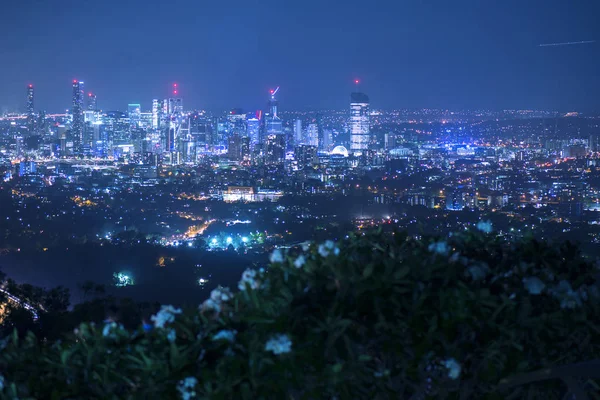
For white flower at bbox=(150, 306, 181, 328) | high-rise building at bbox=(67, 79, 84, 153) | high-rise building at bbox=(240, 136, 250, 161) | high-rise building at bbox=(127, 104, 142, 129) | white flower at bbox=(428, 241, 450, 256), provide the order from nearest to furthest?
white flower at bbox=(150, 306, 181, 328) < white flower at bbox=(428, 241, 450, 256) < high-rise building at bbox=(240, 136, 250, 161) < high-rise building at bbox=(67, 79, 84, 153) < high-rise building at bbox=(127, 104, 142, 129)

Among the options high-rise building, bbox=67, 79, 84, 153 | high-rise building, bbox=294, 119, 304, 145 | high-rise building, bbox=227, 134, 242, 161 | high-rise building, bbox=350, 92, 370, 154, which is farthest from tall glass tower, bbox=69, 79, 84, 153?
high-rise building, bbox=350, 92, 370, 154

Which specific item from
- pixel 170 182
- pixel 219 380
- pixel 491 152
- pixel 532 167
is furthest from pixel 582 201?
pixel 170 182

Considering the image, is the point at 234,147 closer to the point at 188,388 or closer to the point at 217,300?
the point at 217,300

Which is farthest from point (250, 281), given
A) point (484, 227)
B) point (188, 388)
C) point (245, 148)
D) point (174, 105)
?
point (174, 105)

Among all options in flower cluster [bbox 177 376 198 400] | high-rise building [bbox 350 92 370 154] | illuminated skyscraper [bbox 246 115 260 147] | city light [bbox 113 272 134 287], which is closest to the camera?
flower cluster [bbox 177 376 198 400]

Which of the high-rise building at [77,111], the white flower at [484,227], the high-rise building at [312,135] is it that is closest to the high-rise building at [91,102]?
the high-rise building at [77,111]

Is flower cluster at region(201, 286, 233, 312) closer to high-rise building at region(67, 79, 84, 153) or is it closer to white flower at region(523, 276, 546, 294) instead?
white flower at region(523, 276, 546, 294)

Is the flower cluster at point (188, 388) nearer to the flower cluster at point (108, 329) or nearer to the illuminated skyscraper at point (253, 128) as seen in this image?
the flower cluster at point (108, 329)
